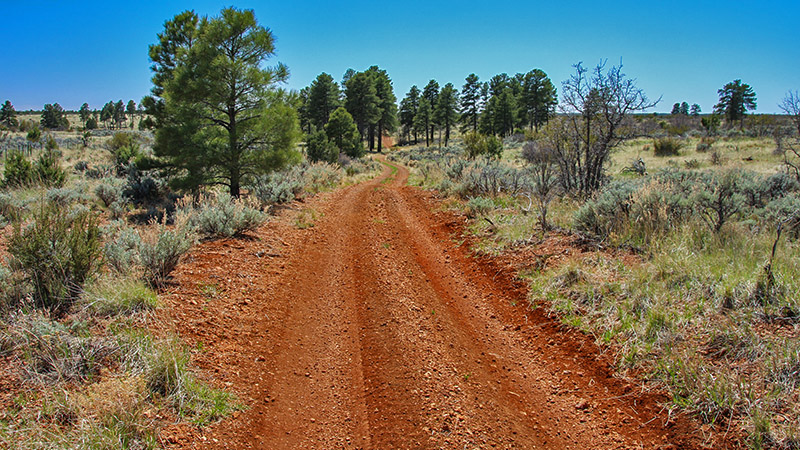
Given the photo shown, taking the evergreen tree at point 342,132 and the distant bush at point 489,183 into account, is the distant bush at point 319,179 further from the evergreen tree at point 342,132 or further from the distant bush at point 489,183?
the evergreen tree at point 342,132

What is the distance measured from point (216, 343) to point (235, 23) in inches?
421

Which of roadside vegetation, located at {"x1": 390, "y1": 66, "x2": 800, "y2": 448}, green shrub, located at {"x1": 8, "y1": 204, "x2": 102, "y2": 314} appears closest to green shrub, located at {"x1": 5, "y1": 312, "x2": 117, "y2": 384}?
green shrub, located at {"x1": 8, "y1": 204, "x2": 102, "y2": 314}

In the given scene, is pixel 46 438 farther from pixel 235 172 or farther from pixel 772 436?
pixel 235 172

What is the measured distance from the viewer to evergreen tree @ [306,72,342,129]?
54.1 meters

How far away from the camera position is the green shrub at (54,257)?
418 cm

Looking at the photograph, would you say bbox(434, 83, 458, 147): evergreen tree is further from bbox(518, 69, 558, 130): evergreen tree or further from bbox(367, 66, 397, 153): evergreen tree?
bbox(518, 69, 558, 130): evergreen tree

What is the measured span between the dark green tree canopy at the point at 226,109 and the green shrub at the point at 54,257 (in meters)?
7.62

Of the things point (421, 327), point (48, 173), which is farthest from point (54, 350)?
point (48, 173)

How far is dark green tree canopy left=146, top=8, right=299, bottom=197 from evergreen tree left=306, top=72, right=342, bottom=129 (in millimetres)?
43299

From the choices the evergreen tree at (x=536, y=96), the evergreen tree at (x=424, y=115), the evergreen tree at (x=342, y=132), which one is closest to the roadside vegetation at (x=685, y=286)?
the evergreen tree at (x=342, y=132)

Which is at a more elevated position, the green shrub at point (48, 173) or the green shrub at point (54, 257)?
the green shrub at point (48, 173)

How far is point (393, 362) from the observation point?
4012mm

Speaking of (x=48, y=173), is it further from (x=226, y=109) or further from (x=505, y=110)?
(x=505, y=110)

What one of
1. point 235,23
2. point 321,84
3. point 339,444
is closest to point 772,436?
point 339,444
